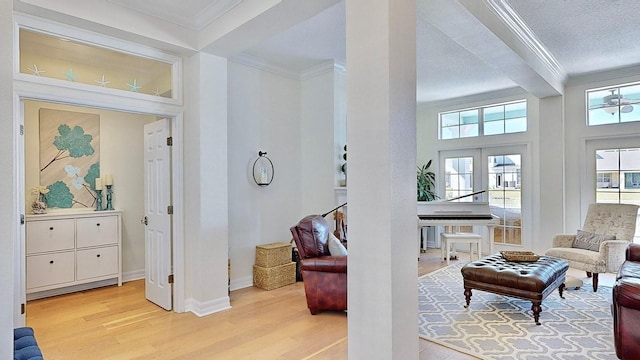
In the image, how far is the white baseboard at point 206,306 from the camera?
3459mm

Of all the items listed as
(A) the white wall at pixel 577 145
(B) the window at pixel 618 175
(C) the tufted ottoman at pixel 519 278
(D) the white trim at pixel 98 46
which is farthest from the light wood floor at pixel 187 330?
(B) the window at pixel 618 175

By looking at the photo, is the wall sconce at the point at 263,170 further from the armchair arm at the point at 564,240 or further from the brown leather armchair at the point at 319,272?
the armchair arm at the point at 564,240

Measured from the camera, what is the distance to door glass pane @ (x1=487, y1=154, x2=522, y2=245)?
6.01m

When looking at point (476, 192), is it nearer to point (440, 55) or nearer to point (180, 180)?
point (440, 55)

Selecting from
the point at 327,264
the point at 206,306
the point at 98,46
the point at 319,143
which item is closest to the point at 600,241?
the point at 327,264

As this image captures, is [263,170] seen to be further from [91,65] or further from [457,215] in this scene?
[457,215]

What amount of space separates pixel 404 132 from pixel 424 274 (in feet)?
11.4

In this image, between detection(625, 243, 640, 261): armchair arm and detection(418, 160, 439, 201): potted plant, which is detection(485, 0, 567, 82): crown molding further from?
detection(418, 160, 439, 201): potted plant

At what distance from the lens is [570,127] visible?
5328 mm

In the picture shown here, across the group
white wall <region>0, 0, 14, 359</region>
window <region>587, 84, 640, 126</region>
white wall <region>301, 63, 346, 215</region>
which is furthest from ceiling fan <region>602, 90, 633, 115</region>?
Answer: white wall <region>0, 0, 14, 359</region>

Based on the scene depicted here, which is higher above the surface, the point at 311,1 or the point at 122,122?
the point at 311,1

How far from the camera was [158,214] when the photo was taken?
3.73 m

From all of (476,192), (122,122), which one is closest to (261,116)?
(122,122)

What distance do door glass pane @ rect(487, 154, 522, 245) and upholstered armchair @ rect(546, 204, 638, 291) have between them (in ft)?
4.28
